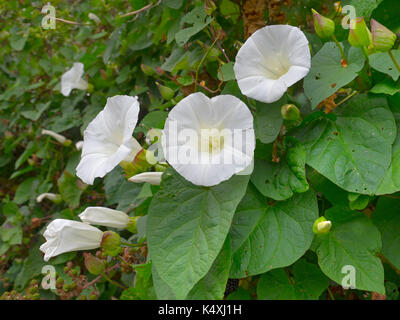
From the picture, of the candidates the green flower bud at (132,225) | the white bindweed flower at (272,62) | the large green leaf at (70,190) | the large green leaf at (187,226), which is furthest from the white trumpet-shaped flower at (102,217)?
the large green leaf at (70,190)

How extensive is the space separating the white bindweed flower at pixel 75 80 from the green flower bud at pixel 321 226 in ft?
3.72

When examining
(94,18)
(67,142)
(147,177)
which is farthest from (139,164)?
(94,18)

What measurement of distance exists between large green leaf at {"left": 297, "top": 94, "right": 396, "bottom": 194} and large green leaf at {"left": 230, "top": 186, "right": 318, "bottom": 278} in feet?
0.23

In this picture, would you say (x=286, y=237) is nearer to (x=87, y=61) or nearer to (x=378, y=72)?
(x=378, y=72)

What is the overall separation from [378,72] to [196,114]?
13.6 inches

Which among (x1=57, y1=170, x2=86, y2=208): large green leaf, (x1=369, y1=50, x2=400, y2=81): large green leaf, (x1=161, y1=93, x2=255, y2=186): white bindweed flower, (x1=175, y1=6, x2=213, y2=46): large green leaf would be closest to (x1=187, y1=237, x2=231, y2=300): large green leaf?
(x1=161, y1=93, x2=255, y2=186): white bindweed flower

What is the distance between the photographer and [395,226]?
71cm

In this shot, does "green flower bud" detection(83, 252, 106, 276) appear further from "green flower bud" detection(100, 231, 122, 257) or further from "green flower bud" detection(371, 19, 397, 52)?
"green flower bud" detection(371, 19, 397, 52)

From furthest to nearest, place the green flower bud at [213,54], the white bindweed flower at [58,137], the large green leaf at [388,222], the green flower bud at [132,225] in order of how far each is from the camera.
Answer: the white bindweed flower at [58,137] < the green flower bud at [213,54] < the green flower bud at [132,225] < the large green leaf at [388,222]

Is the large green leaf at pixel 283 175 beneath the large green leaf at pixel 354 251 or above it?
above

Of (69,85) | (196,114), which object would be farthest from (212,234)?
(69,85)

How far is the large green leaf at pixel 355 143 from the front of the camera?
63 cm

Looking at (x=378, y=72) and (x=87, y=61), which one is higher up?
(x=378, y=72)

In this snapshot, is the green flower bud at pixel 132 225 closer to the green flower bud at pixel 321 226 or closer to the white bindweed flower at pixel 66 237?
the white bindweed flower at pixel 66 237
